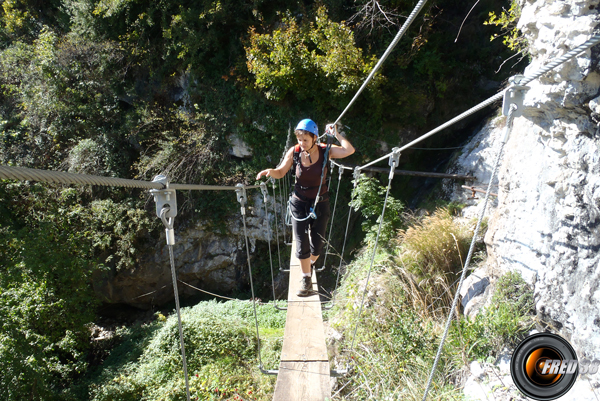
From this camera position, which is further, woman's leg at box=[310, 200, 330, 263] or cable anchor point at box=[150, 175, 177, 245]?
woman's leg at box=[310, 200, 330, 263]

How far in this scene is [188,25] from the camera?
5879 millimetres

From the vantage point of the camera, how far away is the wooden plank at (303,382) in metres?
1.72

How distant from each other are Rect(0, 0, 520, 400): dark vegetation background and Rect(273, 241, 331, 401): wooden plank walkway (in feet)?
10.8

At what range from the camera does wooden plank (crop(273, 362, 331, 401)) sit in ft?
5.65

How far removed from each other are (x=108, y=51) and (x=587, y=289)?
7.96m

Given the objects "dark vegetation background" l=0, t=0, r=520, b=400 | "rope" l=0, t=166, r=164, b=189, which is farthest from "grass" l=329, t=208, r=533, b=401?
"dark vegetation background" l=0, t=0, r=520, b=400

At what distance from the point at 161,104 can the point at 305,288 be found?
5739 millimetres

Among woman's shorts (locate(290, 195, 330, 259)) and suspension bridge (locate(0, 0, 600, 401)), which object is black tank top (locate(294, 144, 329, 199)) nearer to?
woman's shorts (locate(290, 195, 330, 259))

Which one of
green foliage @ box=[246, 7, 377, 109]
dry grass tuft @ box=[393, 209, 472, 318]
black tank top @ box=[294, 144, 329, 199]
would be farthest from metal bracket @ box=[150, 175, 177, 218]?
green foliage @ box=[246, 7, 377, 109]

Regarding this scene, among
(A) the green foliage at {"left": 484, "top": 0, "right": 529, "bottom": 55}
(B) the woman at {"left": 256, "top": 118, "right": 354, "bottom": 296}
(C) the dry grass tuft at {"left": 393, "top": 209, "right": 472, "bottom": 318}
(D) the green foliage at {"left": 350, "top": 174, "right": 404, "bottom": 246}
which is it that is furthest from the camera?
(D) the green foliage at {"left": 350, "top": 174, "right": 404, "bottom": 246}

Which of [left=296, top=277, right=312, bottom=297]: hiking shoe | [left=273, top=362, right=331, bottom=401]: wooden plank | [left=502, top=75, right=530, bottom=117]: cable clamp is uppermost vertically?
[left=502, top=75, right=530, bottom=117]: cable clamp

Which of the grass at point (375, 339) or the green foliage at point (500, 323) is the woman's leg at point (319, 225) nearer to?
the grass at point (375, 339)

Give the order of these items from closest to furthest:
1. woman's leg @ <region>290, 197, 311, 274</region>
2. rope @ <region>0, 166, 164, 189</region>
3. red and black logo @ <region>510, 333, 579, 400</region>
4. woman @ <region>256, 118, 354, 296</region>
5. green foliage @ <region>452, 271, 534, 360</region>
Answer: rope @ <region>0, 166, 164, 189</region>
red and black logo @ <region>510, 333, 579, 400</region>
green foliage @ <region>452, 271, 534, 360</region>
woman @ <region>256, 118, 354, 296</region>
woman's leg @ <region>290, 197, 311, 274</region>

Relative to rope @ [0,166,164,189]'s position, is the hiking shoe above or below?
below
